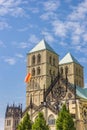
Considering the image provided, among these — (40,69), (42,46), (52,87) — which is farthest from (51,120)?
(42,46)

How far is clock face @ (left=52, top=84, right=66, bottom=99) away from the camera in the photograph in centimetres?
8238

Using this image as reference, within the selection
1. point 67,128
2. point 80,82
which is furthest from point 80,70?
point 67,128

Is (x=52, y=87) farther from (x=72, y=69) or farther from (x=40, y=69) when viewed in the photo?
(x=72, y=69)

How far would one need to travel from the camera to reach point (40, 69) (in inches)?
3812

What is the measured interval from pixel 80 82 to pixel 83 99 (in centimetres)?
2732

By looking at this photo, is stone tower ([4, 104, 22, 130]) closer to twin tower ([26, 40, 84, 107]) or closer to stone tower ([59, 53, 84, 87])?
stone tower ([59, 53, 84, 87])

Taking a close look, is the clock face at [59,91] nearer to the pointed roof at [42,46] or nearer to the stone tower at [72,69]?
the pointed roof at [42,46]

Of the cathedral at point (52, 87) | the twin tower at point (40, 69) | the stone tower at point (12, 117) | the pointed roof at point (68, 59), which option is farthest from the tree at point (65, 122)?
the stone tower at point (12, 117)

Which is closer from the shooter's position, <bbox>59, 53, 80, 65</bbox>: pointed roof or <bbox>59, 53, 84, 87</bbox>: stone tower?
<bbox>59, 53, 84, 87</bbox>: stone tower

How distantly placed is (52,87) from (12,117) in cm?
7915

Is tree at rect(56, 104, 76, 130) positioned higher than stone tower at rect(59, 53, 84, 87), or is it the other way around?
stone tower at rect(59, 53, 84, 87)

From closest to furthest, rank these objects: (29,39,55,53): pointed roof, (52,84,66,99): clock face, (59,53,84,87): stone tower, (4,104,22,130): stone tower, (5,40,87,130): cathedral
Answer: (5,40,87,130): cathedral → (52,84,66,99): clock face → (29,39,55,53): pointed roof → (59,53,84,87): stone tower → (4,104,22,130): stone tower

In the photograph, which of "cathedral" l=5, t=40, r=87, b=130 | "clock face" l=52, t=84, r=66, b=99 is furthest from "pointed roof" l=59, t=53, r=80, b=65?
"clock face" l=52, t=84, r=66, b=99

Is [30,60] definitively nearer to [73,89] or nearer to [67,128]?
[73,89]
